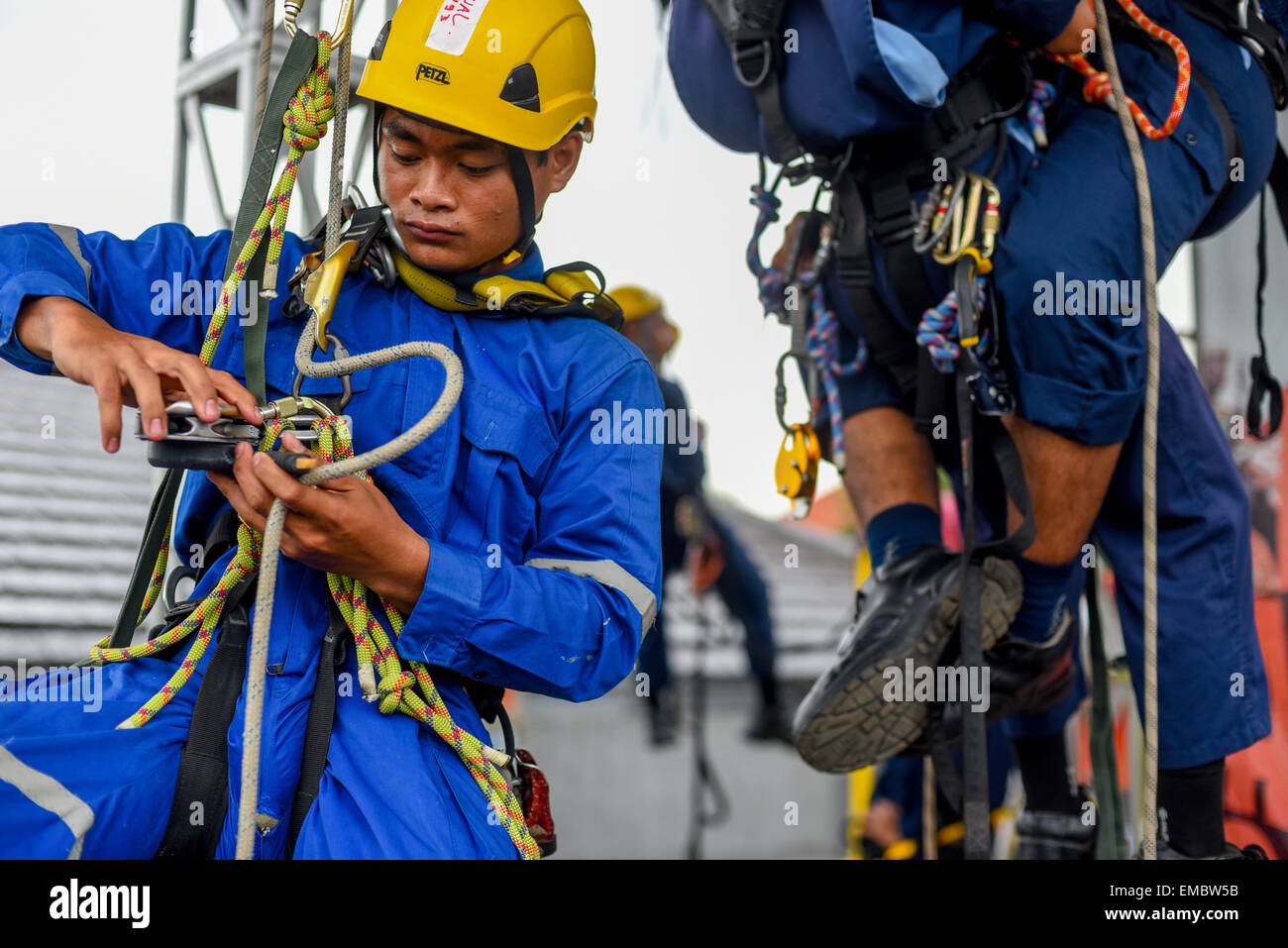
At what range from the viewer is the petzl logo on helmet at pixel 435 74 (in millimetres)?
1542

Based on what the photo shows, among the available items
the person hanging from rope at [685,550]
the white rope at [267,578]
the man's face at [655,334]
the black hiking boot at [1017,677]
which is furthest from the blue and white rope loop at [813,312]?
the man's face at [655,334]

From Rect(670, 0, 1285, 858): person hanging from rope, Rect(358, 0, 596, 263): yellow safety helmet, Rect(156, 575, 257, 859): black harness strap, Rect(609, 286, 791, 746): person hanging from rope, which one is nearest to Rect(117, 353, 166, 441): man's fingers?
Rect(156, 575, 257, 859): black harness strap

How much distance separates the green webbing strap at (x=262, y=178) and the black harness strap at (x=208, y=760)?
0.88 feet

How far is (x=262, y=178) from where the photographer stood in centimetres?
147

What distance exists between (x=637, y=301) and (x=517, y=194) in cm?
489

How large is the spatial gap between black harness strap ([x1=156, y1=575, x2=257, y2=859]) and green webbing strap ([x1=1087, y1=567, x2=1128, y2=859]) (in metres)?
1.75

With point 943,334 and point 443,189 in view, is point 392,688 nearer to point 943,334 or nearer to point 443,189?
point 443,189

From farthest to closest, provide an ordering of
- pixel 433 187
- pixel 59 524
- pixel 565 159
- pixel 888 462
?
pixel 59 524, pixel 888 462, pixel 565 159, pixel 433 187

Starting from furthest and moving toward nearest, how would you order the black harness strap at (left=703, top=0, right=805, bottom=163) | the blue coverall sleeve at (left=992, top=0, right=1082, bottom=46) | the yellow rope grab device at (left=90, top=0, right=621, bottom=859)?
the black harness strap at (left=703, top=0, right=805, bottom=163) < the blue coverall sleeve at (left=992, top=0, right=1082, bottom=46) < the yellow rope grab device at (left=90, top=0, right=621, bottom=859)

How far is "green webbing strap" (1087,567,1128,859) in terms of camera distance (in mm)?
2490

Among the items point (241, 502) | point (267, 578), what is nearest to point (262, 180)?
point (241, 502)

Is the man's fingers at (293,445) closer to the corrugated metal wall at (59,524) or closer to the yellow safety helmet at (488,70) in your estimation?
the yellow safety helmet at (488,70)

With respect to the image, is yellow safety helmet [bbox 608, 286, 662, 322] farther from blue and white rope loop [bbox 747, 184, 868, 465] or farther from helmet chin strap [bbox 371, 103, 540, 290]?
helmet chin strap [bbox 371, 103, 540, 290]
